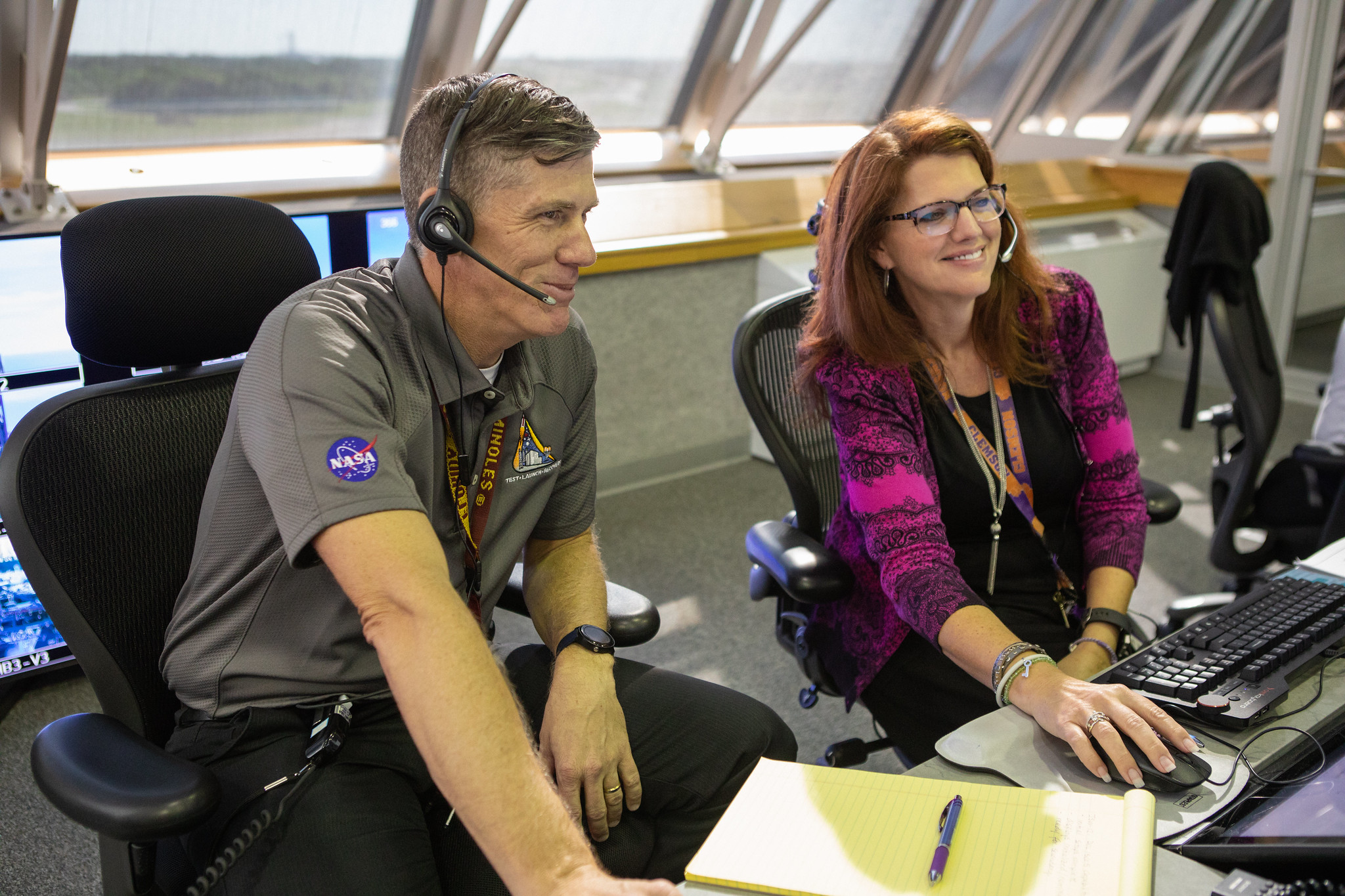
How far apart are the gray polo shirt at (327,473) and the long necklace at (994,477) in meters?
0.64

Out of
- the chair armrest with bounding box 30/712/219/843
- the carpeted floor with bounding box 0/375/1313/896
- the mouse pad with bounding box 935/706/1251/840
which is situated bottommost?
the carpeted floor with bounding box 0/375/1313/896

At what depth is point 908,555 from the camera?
1.41 metres

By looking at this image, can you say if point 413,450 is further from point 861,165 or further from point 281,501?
point 861,165

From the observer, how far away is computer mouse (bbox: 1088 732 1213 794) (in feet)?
2.98

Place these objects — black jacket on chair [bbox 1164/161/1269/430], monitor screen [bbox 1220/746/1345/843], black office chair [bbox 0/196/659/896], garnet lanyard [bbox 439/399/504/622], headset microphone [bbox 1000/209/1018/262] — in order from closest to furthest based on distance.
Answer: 1. monitor screen [bbox 1220/746/1345/843]
2. black office chair [bbox 0/196/659/896]
3. garnet lanyard [bbox 439/399/504/622]
4. headset microphone [bbox 1000/209/1018/262]
5. black jacket on chair [bbox 1164/161/1269/430]

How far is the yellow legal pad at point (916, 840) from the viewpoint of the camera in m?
0.77

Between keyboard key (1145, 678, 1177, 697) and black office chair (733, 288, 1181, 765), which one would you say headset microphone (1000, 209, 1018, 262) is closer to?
black office chair (733, 288, 1181, 765)

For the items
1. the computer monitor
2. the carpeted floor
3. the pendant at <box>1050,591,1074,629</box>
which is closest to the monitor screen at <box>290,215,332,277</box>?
the computer monitor

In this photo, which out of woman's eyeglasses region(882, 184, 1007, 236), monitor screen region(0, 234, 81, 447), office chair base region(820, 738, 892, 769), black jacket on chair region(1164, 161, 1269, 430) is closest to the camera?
woman's eyeglasses region(882, 184, 1007, 236)

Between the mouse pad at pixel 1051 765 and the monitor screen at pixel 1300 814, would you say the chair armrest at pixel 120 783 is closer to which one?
the mouse pad at pixel 1051 765

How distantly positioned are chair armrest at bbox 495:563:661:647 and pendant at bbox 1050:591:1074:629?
0.64 meters

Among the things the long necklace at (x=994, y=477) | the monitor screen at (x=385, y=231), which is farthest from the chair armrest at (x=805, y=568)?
the monitor screen at (x=385, y=231)

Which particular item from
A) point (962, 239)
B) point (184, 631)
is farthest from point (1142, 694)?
point (184, 631)

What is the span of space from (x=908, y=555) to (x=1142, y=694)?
0.43 meters
